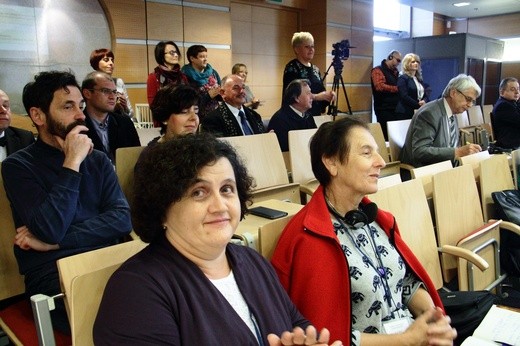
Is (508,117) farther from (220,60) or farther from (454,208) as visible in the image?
(220,60)

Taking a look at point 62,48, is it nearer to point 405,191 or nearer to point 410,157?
point 410,157

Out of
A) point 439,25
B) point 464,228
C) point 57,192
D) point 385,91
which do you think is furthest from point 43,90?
point 439,25

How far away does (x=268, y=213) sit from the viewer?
1.78 metres

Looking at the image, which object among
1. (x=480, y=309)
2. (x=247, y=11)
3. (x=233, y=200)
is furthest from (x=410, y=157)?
(x=247, y=11)

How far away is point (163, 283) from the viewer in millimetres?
966

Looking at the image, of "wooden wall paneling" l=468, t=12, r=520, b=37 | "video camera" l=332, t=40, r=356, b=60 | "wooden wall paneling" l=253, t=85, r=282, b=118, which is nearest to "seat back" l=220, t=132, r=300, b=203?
"video camera" l=332, t=40, r=356, b=60

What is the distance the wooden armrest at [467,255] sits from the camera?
77.2 inches

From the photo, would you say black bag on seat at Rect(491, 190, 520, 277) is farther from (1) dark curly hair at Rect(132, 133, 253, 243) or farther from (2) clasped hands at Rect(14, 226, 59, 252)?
(2) clasped hands at Rect(14, 226, 59, 252)

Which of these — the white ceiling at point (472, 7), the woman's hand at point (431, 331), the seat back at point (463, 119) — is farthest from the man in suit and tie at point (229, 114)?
the white ceiling at point (472, 7)

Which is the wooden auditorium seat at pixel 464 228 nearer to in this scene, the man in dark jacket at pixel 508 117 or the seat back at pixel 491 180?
the seat back at pixel 491 180

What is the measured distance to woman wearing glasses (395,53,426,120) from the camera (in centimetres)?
561

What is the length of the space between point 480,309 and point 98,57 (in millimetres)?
3540

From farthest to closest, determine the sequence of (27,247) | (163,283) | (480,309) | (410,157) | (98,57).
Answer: (98,57)
(410,157)
(480,309)
(27,247)
(163,283)

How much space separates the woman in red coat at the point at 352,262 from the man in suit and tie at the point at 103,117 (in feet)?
5.13
